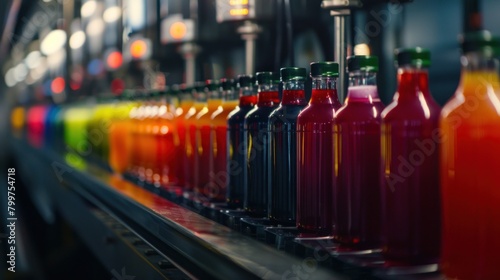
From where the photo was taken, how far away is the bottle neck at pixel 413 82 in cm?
108

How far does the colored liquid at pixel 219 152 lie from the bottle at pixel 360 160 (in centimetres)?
71

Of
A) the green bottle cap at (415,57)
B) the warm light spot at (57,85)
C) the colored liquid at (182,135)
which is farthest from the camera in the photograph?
the warm light spot at (57,85)

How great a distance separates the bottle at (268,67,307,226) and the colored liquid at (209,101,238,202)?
416mm

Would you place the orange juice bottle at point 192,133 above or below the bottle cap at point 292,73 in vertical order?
below

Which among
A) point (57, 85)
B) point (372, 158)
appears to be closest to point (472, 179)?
point (372, 158)

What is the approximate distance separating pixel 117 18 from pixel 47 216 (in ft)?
4.58

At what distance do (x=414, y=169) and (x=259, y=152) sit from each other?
57 cm

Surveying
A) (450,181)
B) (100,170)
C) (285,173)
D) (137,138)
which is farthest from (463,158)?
(100,170)

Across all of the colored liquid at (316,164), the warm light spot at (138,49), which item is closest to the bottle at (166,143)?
the colored liquid at (316,164)

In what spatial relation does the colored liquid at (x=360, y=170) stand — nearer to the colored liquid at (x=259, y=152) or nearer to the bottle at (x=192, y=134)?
the colored liquid at (x=259, y=152)

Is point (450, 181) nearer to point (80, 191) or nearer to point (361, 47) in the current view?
point (361, 47)

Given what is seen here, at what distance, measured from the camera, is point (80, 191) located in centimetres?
293

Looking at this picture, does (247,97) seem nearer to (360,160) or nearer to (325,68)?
(325,68)

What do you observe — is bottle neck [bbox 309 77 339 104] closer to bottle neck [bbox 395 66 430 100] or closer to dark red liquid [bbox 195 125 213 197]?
bottle neck [bbox 395 66 430 100]
